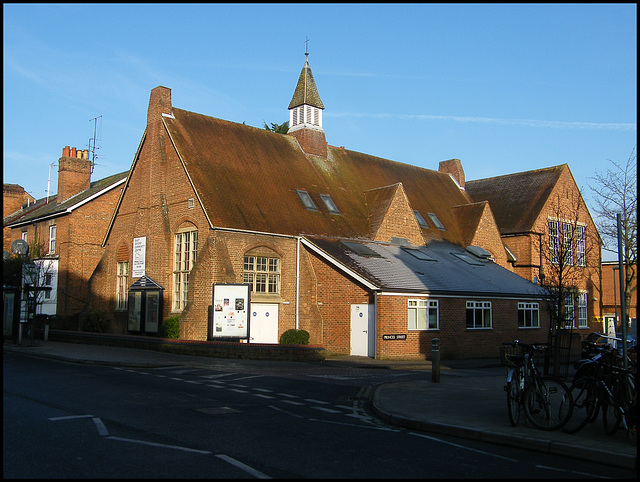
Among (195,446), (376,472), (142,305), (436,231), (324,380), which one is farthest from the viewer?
(436,231)

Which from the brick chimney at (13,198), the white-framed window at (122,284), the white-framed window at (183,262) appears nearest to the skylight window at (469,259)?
the white-framed window at (183,262)

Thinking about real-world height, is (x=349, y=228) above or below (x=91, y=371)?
above

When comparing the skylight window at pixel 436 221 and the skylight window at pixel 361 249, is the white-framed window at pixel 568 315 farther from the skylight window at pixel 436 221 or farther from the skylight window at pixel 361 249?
the skylight window at pixel 361 249

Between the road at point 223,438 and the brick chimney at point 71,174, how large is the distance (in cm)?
2824

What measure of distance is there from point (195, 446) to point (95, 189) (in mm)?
34551

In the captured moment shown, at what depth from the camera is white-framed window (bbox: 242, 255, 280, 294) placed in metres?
27.9

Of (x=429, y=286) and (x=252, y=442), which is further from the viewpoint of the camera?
(x=429, y=286)

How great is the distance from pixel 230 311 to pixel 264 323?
12.1 feet

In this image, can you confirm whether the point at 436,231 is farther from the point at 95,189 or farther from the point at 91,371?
the point at 91,371

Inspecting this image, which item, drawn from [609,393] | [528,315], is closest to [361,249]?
[528,315]

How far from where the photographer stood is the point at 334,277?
2758 centimetres

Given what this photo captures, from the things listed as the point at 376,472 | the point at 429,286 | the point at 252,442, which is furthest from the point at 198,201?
the point at 376,472

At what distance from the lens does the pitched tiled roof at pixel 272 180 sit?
28.1 meters

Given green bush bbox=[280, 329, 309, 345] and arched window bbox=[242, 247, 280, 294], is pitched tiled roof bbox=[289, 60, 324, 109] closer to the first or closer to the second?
arched window bbox=[242, 247, 280, 294]
